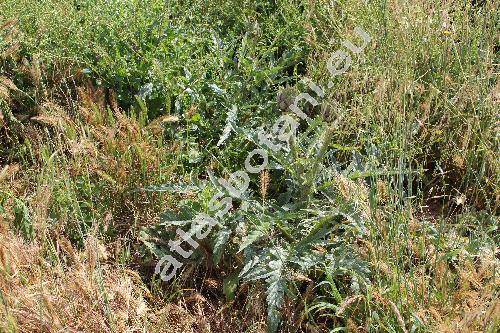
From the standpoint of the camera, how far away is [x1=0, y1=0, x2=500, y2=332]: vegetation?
7.93ft

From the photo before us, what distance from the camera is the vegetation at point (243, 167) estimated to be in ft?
7.93

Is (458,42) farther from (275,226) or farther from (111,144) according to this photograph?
(111,144)

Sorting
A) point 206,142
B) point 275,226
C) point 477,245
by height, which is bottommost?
point 477,245

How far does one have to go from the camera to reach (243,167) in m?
3.09

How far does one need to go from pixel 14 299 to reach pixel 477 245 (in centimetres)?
175

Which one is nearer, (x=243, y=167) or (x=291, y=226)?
(x=291, y=226)

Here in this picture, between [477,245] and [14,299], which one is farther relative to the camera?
[477,245]

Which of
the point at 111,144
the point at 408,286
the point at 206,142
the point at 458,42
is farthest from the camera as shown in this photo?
the point at 458,42

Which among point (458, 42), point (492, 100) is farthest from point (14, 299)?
point (458, 42)

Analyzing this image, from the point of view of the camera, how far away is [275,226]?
2.71m

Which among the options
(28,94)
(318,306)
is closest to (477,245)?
(318,306)

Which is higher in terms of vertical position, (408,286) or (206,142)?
(206,142)

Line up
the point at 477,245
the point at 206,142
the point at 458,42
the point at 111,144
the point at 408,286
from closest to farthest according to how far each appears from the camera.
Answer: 1. the point at 408,286
2. the point at 477,245
3. the point at 111,144
4. the point at 206,142
5. the point at 458,42

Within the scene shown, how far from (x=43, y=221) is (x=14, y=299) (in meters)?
0.30
